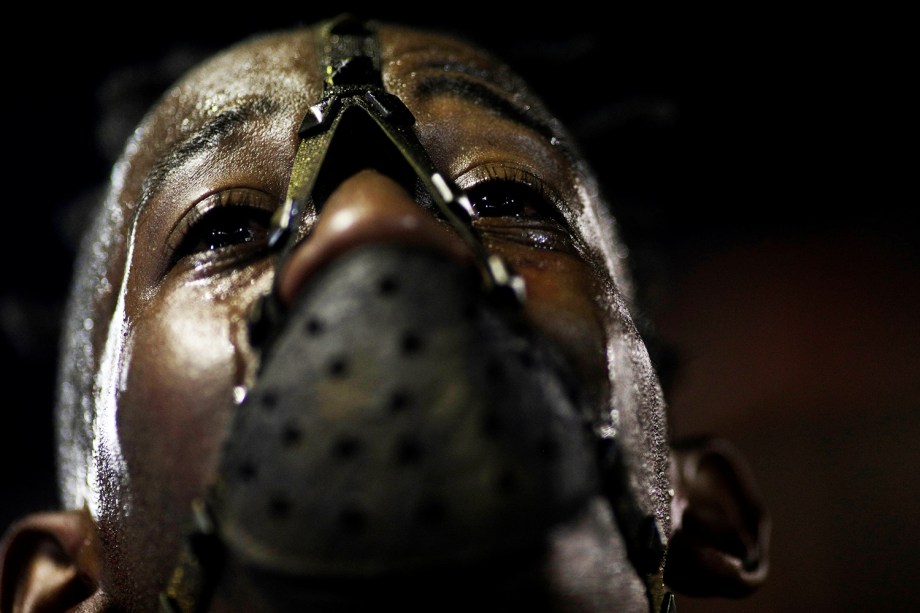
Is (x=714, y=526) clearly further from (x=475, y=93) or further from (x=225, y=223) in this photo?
(x=225, y=223)

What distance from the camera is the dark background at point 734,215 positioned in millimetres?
2230

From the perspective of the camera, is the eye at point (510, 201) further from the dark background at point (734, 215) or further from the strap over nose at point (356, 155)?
the dark background at point (734, 215)

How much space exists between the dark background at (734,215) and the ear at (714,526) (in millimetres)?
311

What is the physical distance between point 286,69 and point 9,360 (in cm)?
160

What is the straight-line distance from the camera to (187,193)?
45.9 inches

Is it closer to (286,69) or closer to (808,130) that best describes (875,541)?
(808,130)

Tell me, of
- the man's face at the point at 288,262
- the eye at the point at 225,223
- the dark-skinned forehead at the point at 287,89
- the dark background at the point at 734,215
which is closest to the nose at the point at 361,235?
the man's face at the point at 288,262

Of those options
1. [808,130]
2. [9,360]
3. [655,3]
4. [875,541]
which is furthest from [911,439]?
[9,360]

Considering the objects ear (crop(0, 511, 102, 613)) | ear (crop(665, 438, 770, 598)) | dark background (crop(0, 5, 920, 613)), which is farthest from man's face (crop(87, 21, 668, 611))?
dark background (crop(0, 5, 920, 613))

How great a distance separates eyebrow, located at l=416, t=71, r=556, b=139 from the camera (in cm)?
125

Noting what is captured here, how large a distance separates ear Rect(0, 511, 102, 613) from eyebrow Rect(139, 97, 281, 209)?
550mm

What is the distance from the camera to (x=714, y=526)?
1.48 metres

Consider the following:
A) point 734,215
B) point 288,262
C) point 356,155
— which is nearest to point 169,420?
point 288,262

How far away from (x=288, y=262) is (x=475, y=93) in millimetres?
559
